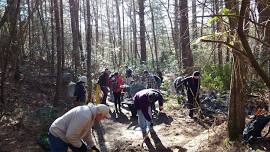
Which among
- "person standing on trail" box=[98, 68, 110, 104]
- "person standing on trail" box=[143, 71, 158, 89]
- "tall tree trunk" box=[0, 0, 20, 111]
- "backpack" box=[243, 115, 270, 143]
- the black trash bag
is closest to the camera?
"backpack" box=[243, 115, 270, 143]

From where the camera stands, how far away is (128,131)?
11734 mm

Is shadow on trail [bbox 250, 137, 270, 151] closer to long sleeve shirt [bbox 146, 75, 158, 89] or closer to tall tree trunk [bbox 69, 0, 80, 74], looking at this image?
long sleeve shirt [bbox 146, 75, 158, 89]

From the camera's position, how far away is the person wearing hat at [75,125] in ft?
19.5

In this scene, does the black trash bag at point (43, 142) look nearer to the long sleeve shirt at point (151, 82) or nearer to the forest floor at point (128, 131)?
the forest floor at point (128, 131)

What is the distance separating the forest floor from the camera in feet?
29.7

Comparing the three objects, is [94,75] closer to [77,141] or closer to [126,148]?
[126,148]

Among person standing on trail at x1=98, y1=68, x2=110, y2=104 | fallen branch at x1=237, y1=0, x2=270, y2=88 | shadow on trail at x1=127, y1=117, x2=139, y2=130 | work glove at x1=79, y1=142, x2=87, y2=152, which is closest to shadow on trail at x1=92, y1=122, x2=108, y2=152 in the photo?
shadow on trail at x1=127, y1=117, x2=139, y2=130

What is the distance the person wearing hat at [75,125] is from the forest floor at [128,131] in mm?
3040

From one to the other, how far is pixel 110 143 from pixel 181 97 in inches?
220

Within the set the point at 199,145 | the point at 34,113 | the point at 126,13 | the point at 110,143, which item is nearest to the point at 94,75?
the point at 34,113

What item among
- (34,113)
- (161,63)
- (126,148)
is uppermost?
(161,63)

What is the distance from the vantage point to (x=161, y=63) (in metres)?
35.3

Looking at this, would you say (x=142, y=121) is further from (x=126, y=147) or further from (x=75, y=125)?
(x=75, y=125)

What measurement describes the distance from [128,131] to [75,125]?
593 centimetres
